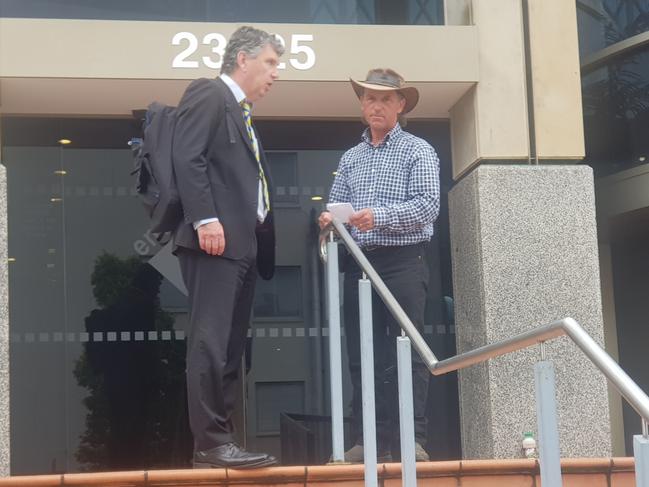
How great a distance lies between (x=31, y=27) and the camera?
6.42 meters

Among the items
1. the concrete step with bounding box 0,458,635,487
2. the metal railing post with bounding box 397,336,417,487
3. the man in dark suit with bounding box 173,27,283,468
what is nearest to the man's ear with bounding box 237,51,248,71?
the man in dark suit with bounding box 173,27,283,468

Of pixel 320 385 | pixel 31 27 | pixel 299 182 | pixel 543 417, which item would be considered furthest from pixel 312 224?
pixel 543 417

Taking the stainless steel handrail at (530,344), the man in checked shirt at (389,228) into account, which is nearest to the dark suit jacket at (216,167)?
the stainless steel handrail at (530,344)

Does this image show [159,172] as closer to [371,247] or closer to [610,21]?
[371,247]

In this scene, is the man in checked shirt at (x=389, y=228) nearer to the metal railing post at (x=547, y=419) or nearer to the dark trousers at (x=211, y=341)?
the dark trousers at (x=211, y=341)

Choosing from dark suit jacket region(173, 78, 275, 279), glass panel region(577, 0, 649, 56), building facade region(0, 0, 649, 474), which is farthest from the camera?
glass panel region(577, 0, 649, 56)

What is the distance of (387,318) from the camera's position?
5977mm

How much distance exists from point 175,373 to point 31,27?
2.07 meters

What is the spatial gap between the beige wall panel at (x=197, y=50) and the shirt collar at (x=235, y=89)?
1244 millimetres

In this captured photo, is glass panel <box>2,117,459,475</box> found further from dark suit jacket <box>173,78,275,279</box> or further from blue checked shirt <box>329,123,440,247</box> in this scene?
dark suit jacket <box>173,78,275,279</box>

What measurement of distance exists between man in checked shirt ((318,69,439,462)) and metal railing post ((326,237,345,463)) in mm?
200

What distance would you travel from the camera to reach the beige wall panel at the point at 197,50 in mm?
6438

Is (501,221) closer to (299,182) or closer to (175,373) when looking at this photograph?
(299,182)

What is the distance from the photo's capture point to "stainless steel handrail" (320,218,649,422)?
3049 millimetres
